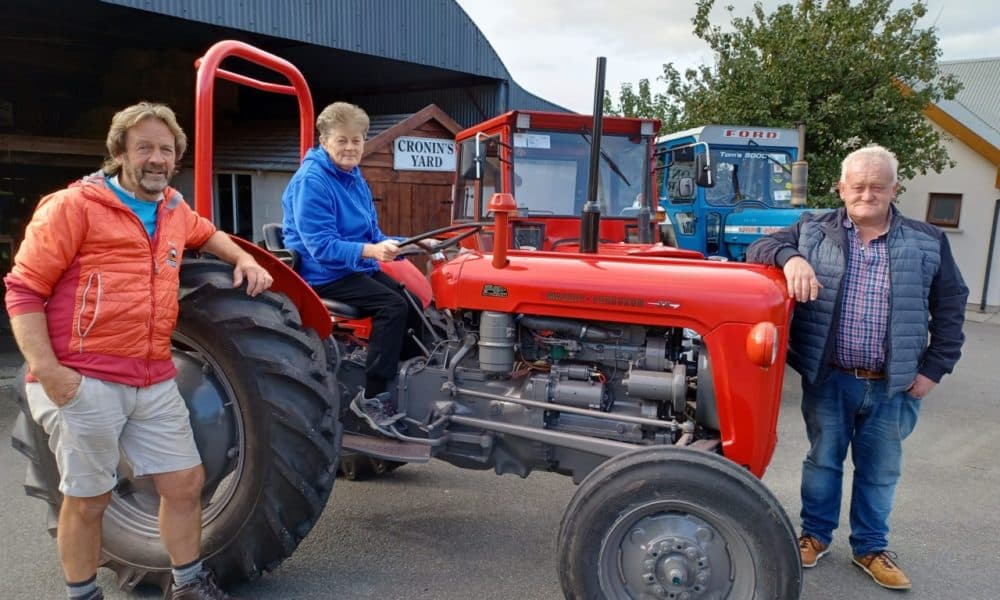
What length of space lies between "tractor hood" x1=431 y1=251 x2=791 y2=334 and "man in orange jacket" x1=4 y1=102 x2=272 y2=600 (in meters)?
1.08

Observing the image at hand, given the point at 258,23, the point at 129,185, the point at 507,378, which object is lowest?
the point at 507,378

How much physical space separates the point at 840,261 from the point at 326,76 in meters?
10.5

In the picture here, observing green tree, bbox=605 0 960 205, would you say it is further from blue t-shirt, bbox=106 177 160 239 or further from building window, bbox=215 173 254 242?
blue t-shirt, bbox=106 177 160 239

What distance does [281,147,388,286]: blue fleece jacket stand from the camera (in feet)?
9.18

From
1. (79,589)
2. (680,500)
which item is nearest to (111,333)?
(79,589)

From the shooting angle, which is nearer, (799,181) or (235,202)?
(799,181)

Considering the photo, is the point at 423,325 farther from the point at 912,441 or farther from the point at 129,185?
the point at 912,441

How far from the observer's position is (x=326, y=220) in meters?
2.84

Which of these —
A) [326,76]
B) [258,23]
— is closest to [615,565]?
[258,23]

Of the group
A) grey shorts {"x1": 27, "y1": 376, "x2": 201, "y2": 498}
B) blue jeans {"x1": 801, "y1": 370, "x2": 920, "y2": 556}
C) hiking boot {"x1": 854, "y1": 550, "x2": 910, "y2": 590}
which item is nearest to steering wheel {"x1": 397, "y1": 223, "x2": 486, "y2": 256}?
grey shorts {"x1": 27, "y1": 376, "x2": 201, "y2": 498}

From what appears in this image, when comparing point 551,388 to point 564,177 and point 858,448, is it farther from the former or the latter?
point 564,177

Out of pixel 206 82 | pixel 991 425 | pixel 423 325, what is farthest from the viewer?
pixel 991 425

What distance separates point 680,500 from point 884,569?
4.23 feet

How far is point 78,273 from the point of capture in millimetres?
1995
